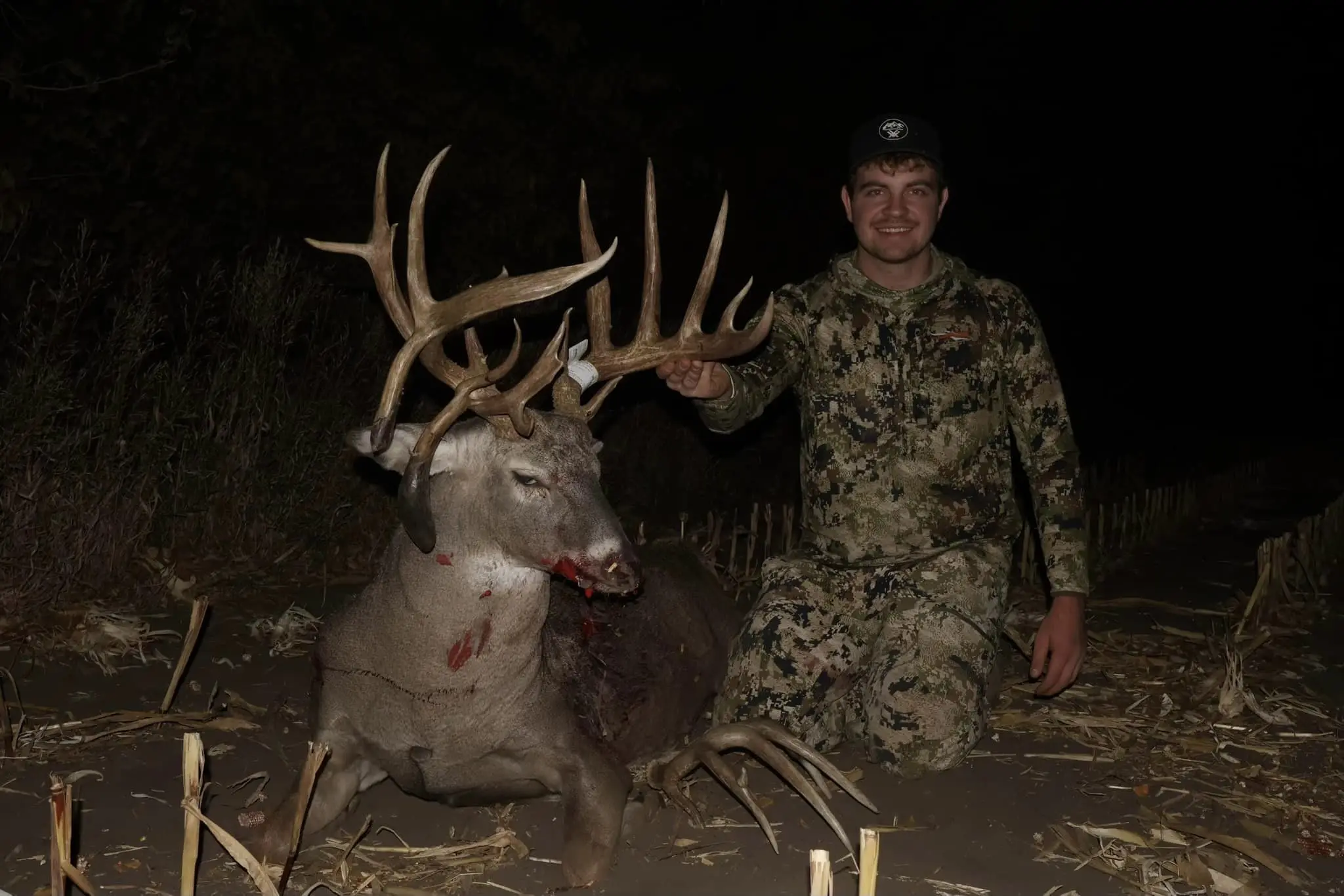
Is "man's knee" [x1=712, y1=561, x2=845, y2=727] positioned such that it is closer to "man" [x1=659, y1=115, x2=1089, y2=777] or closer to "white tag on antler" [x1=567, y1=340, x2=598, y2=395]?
"man" [x1=659, y1=115, x2=1089, y2=777]

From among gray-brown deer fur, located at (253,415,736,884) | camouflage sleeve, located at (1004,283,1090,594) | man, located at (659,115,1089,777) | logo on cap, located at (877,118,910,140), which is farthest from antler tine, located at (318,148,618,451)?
camouflage sleeve, located at (1004,283,1090,594)

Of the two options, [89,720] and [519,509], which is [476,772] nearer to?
[519,509]

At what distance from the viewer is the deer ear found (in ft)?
11.9

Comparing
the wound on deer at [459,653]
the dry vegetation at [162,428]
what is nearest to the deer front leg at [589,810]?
the wound on deer at [459,653]

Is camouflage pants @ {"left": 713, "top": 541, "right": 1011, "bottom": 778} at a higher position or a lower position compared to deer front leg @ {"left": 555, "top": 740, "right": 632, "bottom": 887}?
higher

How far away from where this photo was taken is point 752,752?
3998 millimetres

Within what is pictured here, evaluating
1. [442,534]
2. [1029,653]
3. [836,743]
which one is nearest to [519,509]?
[442,534]

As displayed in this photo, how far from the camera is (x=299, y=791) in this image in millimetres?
3354

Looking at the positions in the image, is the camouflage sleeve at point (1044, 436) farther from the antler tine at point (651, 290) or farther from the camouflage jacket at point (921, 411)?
the antler tine at point (651, 290)

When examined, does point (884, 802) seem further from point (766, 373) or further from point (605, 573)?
point (766, 373)

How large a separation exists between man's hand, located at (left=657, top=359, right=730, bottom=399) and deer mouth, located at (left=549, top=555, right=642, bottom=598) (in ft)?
2.93

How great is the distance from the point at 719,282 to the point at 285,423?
6657 mm

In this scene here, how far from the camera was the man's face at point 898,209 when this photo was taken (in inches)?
192

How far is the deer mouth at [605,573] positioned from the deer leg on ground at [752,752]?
695 mm
